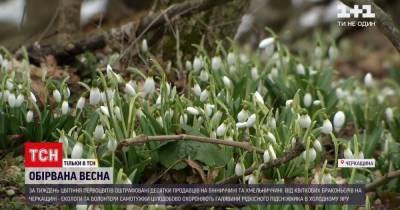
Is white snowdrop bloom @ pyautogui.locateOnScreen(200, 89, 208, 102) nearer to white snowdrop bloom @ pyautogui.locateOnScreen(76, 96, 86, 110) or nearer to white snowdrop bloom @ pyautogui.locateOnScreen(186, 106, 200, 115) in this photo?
white snowdrop bloom @ pyautogui.locateOnScreen(186, 106, 200, 115)

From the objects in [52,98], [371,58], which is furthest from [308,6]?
[52,98]

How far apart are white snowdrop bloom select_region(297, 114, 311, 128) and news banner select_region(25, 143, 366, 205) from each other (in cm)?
24

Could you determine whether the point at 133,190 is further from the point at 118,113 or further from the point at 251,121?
the point at 251,121

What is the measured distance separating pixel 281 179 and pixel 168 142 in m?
0.48

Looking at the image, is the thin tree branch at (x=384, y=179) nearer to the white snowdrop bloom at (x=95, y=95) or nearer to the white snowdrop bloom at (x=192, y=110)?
the white snowdrop bloom at (x=192, y=110)

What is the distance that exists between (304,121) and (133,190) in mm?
709

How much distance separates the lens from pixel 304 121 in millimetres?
3039

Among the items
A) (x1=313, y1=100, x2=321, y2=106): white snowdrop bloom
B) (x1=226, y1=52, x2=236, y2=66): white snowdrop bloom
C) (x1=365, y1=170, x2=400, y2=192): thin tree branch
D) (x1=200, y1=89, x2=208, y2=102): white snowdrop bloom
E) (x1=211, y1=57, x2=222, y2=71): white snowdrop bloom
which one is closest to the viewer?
(x1=365, y1=170, x2=400, y2=192): thin tree branch

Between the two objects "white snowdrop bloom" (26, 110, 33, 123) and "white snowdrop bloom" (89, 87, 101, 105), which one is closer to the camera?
"white snowdrop bloom" (89, 87, 101, 105)

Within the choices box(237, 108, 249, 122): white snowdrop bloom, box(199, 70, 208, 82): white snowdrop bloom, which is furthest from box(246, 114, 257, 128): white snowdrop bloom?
box(199, 70, 208, 82): white snowdrop bloom

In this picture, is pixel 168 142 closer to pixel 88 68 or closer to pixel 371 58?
pixel 88 68

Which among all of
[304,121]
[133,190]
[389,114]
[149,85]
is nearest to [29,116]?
[149,85]

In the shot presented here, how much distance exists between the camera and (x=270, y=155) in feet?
9.66

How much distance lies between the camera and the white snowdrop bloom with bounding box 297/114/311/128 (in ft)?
9.92
